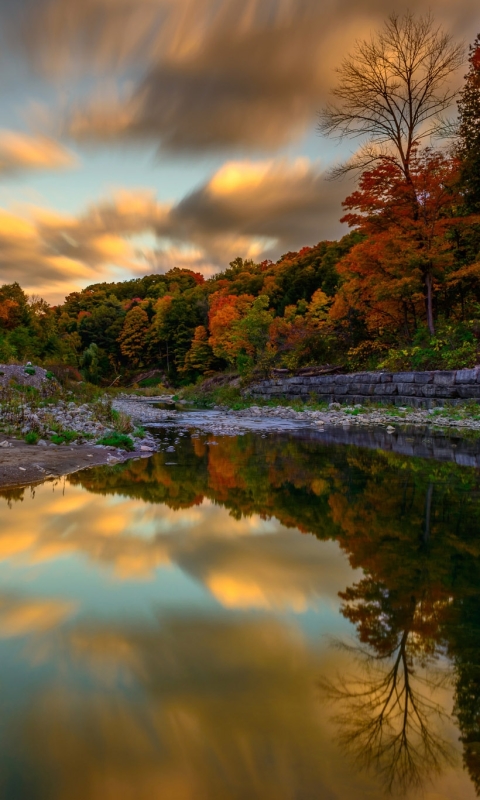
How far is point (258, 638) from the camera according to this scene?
87.3 inches

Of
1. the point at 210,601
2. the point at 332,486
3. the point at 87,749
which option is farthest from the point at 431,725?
the point at 332,486

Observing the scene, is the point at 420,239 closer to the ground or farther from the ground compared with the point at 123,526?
farther from the ground

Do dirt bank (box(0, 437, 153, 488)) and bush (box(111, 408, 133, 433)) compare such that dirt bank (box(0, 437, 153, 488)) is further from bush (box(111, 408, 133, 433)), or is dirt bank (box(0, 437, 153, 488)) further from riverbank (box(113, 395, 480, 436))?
riverbank (box(113, 395, 480, 436))

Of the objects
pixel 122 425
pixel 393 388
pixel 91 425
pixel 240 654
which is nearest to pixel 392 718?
pixel 240 654

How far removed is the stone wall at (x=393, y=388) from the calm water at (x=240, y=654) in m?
11.6

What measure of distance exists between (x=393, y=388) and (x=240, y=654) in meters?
16.9

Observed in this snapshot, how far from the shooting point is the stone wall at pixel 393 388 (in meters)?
15.1

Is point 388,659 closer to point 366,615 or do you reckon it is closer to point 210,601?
point 366,615

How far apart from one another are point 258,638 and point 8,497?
3835mm

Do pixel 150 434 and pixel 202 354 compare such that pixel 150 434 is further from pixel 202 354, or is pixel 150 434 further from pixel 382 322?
pixel 202 354

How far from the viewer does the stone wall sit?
15.1 meters

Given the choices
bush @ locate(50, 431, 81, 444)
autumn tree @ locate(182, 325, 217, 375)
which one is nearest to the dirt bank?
bush @ locate(50, 431, 81, 444)

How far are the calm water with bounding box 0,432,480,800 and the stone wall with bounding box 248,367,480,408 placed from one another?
11609mm

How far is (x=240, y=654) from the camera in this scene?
2.08 meters
